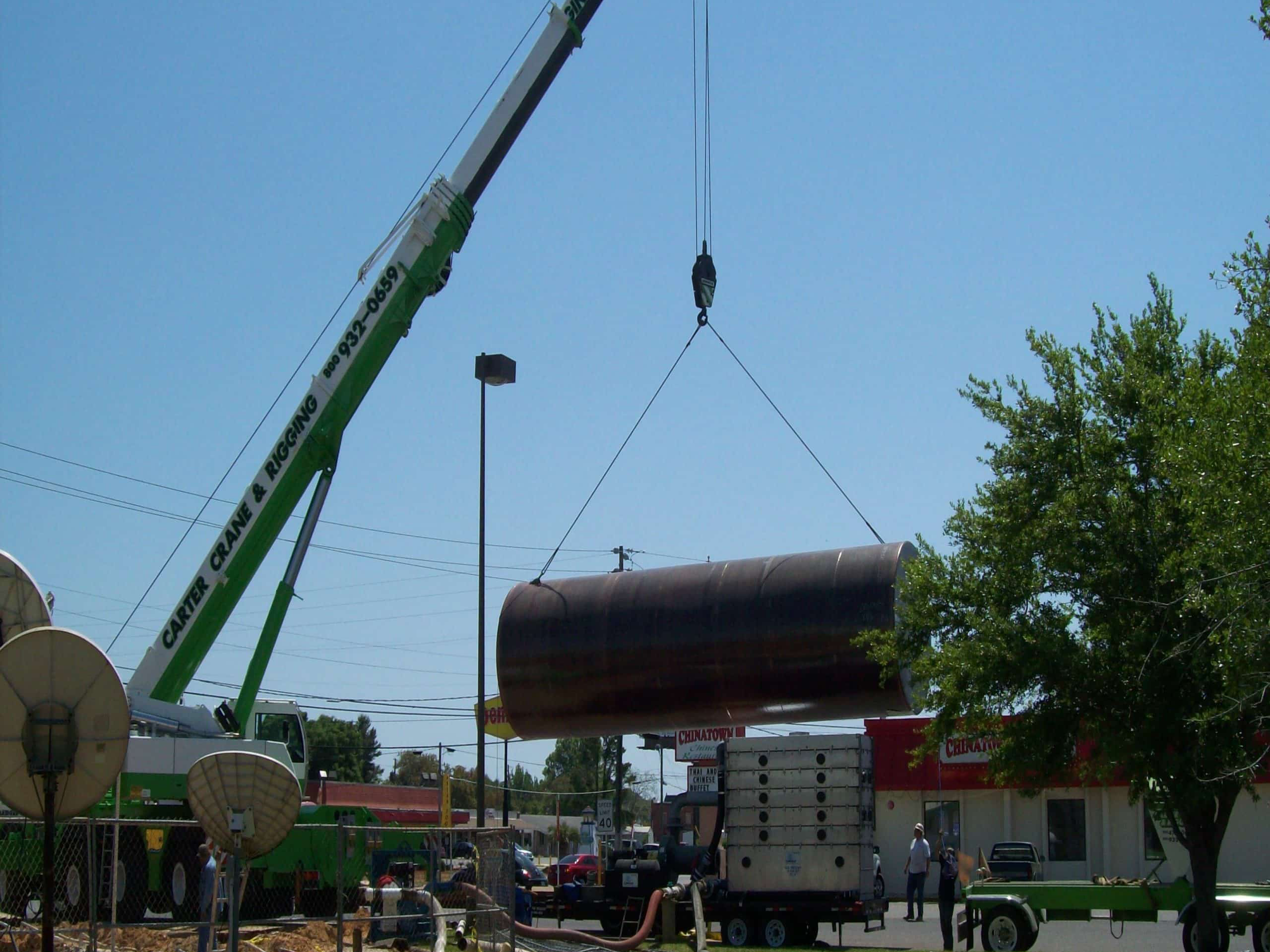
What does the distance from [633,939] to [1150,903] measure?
6.70 m

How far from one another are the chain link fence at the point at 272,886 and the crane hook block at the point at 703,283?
7623 millimetres

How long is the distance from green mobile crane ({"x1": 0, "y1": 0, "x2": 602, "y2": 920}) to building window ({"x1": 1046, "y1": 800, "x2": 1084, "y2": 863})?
20.7 meters

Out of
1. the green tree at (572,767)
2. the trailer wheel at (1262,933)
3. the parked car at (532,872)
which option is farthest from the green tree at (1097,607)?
the green tree at (572,767)

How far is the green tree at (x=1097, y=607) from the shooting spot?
43.5 ft

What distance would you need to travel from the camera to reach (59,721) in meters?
7.75

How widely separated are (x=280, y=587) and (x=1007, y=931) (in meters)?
11.7

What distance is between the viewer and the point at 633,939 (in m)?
16.9

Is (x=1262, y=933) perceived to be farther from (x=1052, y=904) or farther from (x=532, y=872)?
(x=532, y=872)

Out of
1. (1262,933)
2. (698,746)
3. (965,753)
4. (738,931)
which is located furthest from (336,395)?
(698,746)

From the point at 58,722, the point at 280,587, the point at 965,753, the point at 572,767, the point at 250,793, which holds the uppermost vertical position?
the point at 280,587

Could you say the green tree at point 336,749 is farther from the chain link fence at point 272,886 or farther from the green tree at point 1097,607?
the green tree at point 1097,607

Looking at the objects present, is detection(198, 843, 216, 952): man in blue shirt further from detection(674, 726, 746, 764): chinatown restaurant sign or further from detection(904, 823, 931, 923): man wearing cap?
detection(674, 726, 746, 764): chinatown restaurant sign

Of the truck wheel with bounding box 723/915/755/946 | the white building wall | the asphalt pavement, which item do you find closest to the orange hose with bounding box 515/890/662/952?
the asphalt pavement

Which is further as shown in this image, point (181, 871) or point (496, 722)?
point (496, 722)
